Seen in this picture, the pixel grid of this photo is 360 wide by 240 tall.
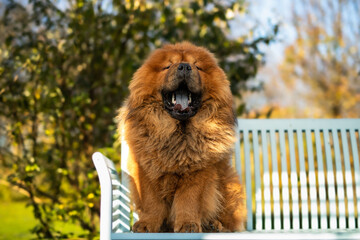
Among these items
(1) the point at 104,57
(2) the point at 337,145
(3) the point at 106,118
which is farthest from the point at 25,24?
(2) the point at 337,145

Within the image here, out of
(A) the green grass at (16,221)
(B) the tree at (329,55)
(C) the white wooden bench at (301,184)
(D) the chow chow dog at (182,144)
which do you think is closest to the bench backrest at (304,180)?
(C) the white wooden bench at (301,184)

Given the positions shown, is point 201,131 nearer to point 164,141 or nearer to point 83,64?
point 164,141

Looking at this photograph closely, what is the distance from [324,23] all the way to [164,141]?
6564 millimetres

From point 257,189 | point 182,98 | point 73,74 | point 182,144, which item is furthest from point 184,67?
point 73,74

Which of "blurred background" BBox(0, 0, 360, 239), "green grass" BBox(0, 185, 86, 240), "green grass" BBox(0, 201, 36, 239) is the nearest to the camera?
"blurred background" BBox(0, 0, 360, 239)

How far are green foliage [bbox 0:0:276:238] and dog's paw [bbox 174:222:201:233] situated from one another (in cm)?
125

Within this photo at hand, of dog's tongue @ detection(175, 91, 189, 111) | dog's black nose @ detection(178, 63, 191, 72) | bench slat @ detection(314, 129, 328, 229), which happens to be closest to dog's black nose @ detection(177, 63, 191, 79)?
dog's black nose @ detection(178, 63, 191, 72)

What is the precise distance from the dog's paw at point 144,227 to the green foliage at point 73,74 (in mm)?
1036

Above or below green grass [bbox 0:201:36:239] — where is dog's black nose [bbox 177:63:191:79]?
above

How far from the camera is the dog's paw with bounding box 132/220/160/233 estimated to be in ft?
6.25

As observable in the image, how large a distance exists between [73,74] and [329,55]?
18.7 ft

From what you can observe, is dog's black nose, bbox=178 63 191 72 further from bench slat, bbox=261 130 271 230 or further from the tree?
the tree

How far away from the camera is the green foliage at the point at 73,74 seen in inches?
118

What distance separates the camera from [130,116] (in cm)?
212
